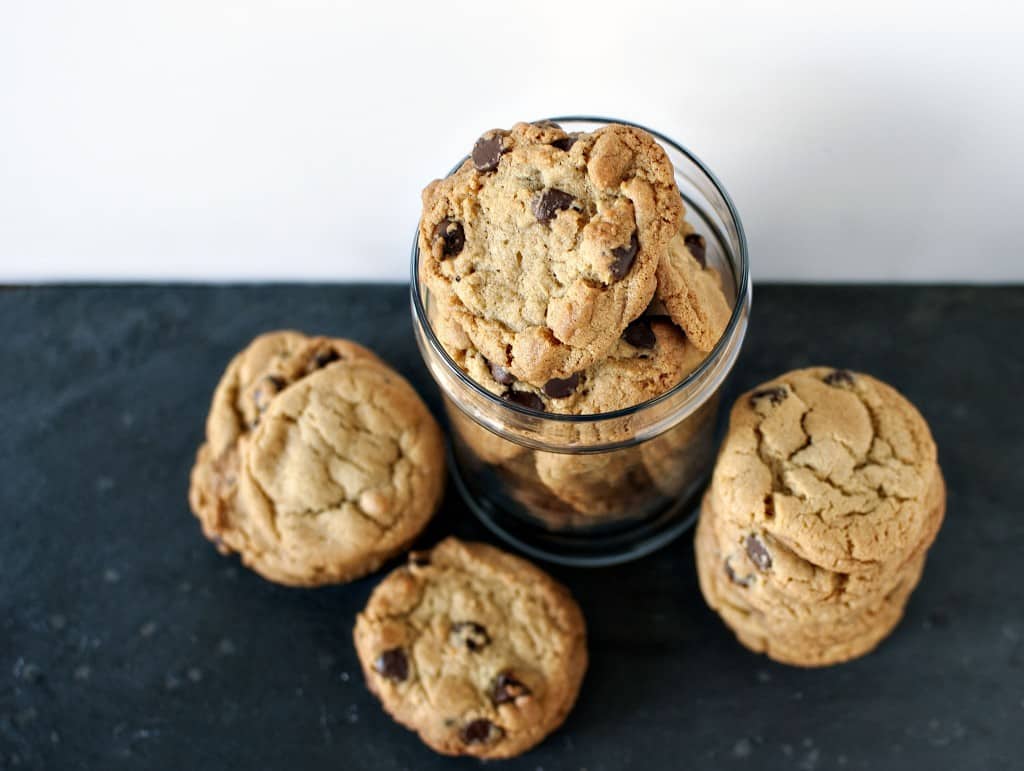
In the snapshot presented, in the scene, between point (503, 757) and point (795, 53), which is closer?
point (795, 53)

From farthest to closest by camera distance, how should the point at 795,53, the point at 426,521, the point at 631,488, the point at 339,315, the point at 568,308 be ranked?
the point at 339,315 → the point at 426,521 → the point at 631,488 → the point at 795,53 → the point at 568,308

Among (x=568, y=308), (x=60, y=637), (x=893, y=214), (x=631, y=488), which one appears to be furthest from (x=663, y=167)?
(x=60, y=637)

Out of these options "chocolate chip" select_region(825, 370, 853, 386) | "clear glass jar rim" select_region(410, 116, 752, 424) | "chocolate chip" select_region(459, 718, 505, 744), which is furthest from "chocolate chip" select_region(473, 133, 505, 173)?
"chocolate chip" select_region(459, 718, 505, 744)

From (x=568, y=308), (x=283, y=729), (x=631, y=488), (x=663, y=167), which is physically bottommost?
(x=283, y=729)

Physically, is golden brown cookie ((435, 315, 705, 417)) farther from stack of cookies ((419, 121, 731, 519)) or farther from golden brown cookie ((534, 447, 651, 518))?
golden brown cookie ((534, 447, 651, 518))


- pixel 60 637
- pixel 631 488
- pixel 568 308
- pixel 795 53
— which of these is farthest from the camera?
pixel 60 637

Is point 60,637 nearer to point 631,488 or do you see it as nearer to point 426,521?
point 426,521
